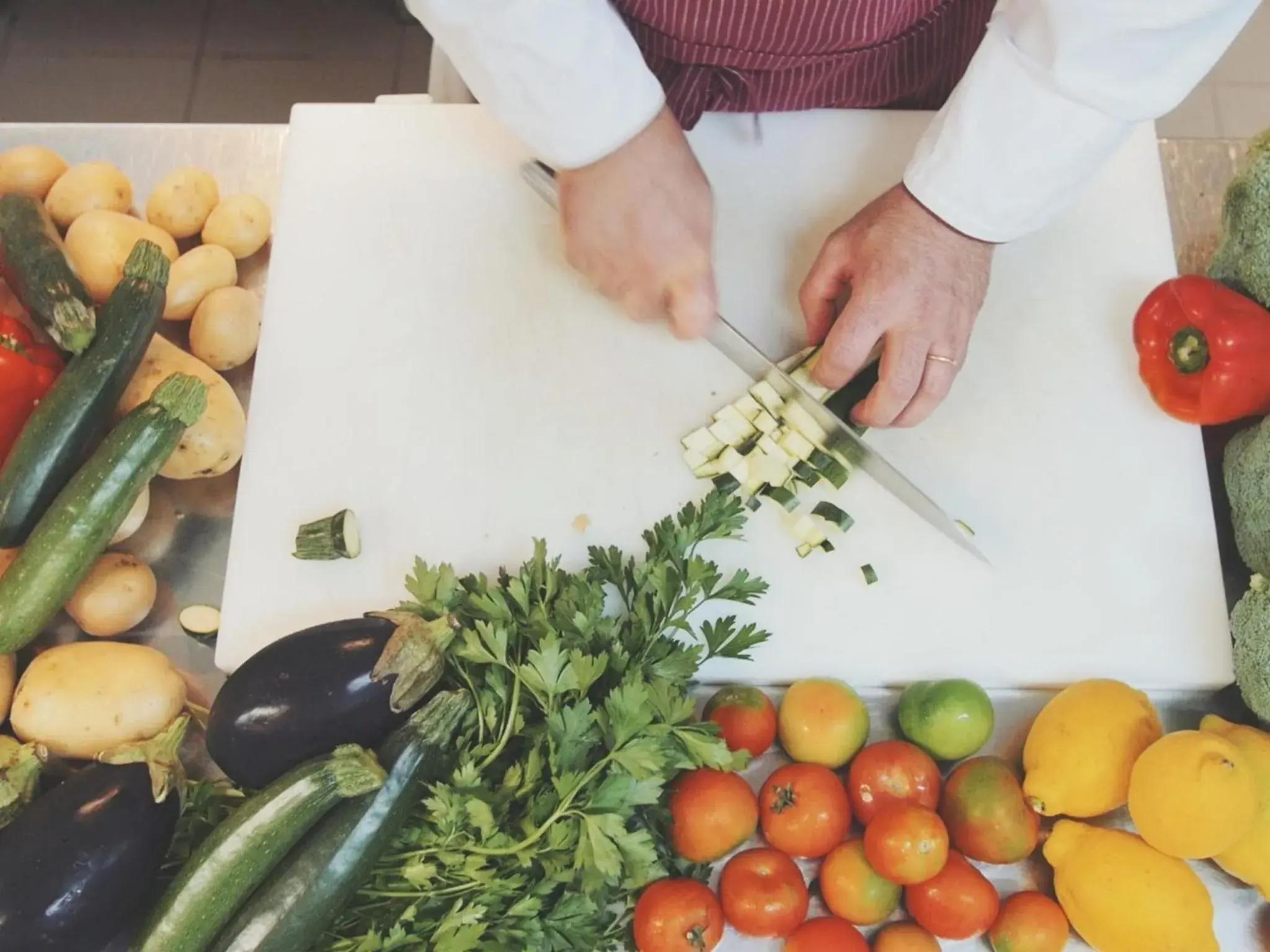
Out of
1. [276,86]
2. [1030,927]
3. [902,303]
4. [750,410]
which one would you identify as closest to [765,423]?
[750,410]

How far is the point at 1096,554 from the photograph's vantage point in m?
1.03

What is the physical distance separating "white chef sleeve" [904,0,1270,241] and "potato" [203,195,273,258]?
0.71 meters

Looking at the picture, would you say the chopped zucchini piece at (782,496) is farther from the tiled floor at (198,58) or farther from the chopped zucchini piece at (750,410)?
the tiled floor at (198,58)

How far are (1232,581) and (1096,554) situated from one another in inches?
6.0

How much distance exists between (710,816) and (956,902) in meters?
0.22

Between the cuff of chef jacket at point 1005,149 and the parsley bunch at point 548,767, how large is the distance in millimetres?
428

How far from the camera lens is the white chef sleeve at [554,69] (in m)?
0.90

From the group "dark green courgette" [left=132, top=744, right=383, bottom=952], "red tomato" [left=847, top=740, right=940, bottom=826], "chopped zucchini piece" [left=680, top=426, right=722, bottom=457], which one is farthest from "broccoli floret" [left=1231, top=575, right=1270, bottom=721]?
"dark green courgette" [left=132, top=744, right=383, bottom=952]

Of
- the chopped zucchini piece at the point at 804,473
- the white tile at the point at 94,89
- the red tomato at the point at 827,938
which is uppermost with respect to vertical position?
the white tile at the point at 94,89

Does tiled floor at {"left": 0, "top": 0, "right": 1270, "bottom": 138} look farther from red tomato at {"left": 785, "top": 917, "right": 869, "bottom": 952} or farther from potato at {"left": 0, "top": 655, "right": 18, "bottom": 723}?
red tomato at {"left": 785, "top": 917, "right": 869, "bottom": 952}

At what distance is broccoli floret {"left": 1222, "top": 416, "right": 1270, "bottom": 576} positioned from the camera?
979 mm

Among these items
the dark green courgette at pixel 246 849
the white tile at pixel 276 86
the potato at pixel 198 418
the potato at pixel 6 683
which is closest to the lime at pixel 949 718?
the dark green courgette at pixel 246 849

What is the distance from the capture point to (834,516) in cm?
103

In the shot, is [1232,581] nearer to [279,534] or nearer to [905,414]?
[905,414]
